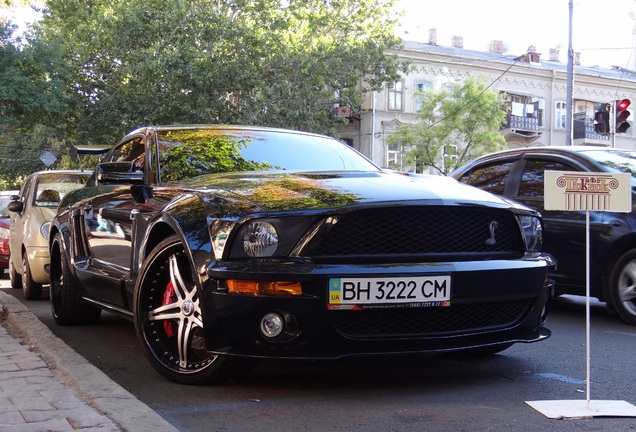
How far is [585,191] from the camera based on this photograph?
430 cm

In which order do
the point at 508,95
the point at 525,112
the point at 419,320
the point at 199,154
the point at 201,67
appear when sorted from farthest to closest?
the point at 525,112
the point at 508,95
the point at 201,67
the point at 199,154
the point at 419,320

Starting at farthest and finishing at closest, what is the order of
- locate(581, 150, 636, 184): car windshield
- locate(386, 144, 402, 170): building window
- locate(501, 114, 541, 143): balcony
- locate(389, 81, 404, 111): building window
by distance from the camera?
locate(501, 114, 541, 143): balcony → locate(389, 81, 404, 111): building window → locate(386, 144, 402, 170): building window → locate(581, 150, 636, 184): car windshield

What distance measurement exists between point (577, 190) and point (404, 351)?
1.22 metres

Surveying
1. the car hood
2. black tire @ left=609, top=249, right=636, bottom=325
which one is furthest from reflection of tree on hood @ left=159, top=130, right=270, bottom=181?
black tire @ left=609, top=249, right=636, bottom=325

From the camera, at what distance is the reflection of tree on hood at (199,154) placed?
5.36m

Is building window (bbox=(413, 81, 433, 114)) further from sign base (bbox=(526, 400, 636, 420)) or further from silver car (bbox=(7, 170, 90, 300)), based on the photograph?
sign base (bbox=(526, 400, 636, 420))

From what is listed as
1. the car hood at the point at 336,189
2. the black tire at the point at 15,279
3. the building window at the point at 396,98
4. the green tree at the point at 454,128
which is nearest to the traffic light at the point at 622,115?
the black tire at the point at 15,279

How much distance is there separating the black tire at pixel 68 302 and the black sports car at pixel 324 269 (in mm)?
1678

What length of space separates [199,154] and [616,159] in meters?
4.09

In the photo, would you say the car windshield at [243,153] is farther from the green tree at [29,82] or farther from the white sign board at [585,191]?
the green tree at [29,82]

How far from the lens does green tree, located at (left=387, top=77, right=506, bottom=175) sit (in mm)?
41156

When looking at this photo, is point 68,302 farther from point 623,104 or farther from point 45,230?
point 623,104


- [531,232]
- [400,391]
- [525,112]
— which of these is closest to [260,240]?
[400,391]

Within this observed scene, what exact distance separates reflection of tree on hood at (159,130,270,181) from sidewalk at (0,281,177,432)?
1.33 metres
